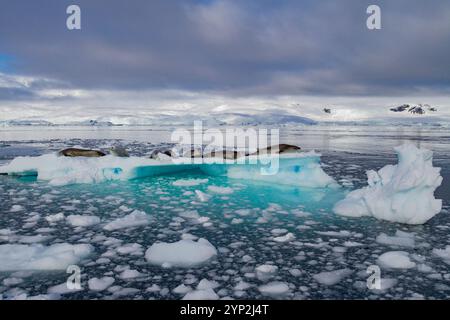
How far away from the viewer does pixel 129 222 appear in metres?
5.30

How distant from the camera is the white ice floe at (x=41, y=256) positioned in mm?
3664

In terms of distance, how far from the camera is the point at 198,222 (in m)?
5.43

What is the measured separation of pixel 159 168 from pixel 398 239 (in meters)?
7.44

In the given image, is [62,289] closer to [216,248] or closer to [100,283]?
[100,283]

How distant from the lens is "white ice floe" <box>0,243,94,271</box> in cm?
366

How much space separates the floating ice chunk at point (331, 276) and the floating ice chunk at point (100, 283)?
2002 millimetres

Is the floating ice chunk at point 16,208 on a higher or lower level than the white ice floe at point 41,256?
higher

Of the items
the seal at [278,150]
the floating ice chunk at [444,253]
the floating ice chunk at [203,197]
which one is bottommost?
the floating ice chunk at [444,253]

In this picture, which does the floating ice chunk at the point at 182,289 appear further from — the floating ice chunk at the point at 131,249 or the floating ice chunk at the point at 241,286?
the floating ice chunk at the point at 131,249

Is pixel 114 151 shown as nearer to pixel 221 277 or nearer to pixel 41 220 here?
pixel 41 220

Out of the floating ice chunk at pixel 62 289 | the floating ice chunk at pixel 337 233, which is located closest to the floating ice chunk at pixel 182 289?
the floating ice chunk at pixel 62 289

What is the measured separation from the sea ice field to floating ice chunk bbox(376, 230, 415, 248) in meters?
0.01
